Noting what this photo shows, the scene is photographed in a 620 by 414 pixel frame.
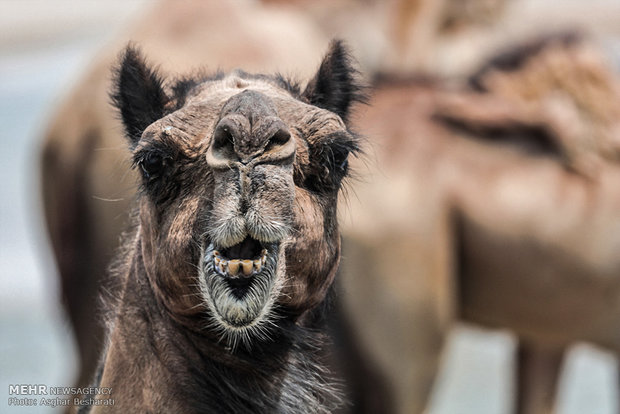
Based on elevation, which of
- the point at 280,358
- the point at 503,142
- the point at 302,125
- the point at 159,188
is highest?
the point at 503,142

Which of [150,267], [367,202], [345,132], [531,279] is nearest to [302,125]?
[345,132]

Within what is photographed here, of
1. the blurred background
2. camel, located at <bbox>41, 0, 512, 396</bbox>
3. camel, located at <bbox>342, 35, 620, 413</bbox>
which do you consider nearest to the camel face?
the blurred background

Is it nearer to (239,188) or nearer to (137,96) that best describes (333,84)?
(137,96)

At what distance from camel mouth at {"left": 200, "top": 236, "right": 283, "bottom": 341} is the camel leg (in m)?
3.52

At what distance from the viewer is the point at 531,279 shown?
399 centimetres

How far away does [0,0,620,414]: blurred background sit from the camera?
14.5 ft

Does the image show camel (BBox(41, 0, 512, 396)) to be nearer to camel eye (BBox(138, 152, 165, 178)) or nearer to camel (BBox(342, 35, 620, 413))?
camel (BBox(342, 35, 620, 413))

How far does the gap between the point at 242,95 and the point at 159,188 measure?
0.60 ft

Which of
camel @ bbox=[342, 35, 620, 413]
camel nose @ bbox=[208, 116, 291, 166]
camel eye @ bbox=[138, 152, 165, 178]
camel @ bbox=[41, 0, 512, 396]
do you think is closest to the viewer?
camel nose @ bbox=[208, 116, 291, 166]

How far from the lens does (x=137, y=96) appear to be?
Result: 168 cm

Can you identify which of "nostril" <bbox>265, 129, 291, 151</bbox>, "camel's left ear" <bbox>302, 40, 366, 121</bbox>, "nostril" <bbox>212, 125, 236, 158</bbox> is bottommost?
"nostril" <bbox>212, 125, 236, 158</bbox>

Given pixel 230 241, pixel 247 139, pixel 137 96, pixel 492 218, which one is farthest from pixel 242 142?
pixel 492 218

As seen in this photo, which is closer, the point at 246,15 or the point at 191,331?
the point at 191,331

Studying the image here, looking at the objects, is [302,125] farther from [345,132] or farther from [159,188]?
[159,188]
